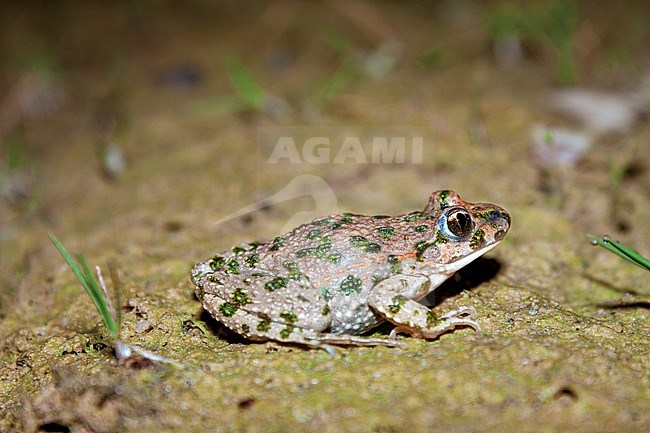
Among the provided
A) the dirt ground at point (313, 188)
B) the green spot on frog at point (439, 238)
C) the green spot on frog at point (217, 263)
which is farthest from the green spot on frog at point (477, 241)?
the green spot on frog at point (217, 263)

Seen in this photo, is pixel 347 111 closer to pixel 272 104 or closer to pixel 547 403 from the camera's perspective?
pixel 272 104

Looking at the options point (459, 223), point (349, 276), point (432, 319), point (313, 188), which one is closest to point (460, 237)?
point (459, 223)

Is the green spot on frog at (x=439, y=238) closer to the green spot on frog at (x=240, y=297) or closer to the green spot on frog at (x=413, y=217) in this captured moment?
the green spot on frog at (x=413, y=217)

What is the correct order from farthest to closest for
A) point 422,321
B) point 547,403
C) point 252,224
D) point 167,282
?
1. point 252,224
2. point 167,282
3. point 422,321
4. point 547,403

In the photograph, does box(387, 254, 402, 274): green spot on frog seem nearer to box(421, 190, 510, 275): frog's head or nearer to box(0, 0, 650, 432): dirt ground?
box(421, 190, 510, 275): frog's head

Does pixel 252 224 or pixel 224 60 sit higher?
pixel 224 60

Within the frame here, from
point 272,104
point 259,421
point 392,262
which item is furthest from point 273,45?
point 259,421
